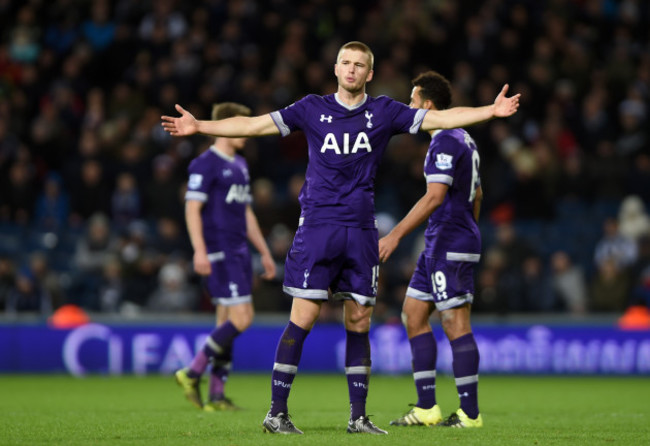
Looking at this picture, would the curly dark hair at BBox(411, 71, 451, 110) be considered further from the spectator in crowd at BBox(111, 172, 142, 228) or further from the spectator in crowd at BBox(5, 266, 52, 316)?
the spectator in crowd at BBox(111, 172, 142, 228)

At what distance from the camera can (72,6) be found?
20.9 meters

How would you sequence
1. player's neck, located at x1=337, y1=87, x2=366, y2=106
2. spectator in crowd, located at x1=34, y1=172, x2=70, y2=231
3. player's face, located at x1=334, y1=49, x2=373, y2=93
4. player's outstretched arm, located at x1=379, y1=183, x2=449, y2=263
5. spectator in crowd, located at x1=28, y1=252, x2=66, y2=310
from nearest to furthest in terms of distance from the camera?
player's face, located at x1=334, y1=49, x2=373, y2=93 < player's neck, located at x1=337, y1=87, x2=366, y2=106 < player's outstretched arm, located at x1=379, y1=183, x2=449, y2=263 < spectator in crowd, located at x1=28, y1=252, x2=66, y2=310 < spectator in crowd, located at x1=34, y1=172, x2=70, y2=231

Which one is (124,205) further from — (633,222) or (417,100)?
(417,100)

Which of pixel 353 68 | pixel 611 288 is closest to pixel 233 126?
pixel 353 68

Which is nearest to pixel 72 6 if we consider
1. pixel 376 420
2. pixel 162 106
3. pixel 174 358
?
pixel 162 106

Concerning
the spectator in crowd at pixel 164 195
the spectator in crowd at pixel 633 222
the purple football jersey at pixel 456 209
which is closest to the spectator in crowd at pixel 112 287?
the spectator in crowd at pixel 164 195

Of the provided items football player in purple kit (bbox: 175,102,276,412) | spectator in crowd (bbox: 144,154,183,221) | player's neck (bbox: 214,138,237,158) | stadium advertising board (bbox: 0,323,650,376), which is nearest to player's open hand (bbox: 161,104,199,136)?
football player in purple kit (bbox: 175,102,276,412)

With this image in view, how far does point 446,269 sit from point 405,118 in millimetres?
1444

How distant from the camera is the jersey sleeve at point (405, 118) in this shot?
23.3ft

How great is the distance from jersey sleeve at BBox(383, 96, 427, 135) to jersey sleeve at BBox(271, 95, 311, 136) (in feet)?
1.79

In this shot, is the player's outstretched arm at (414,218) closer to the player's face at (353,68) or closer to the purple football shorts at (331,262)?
the purple football shorts at (331,262)

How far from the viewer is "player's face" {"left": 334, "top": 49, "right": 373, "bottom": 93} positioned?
7067 mm

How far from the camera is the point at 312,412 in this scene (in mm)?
9578

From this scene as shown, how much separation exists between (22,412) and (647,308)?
1005 cm
